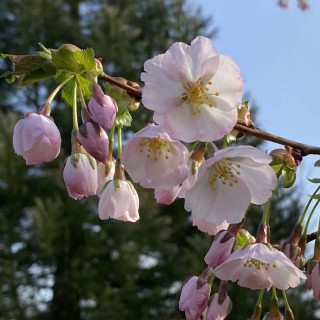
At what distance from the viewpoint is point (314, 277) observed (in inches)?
27.0

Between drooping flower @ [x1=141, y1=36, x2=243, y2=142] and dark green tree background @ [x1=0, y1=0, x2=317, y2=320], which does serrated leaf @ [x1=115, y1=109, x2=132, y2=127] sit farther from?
dark green tree background @ [x1=0, y1=0, x2=317, y2=320]

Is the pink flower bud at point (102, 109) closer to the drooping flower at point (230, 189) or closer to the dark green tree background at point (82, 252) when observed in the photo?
the drooping flower at point (230, 189)

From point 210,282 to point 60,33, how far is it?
8636 mm

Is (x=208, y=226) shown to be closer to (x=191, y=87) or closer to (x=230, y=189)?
(x=230, y=189)

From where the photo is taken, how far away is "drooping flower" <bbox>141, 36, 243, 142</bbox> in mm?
577

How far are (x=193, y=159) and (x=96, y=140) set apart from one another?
0.10m

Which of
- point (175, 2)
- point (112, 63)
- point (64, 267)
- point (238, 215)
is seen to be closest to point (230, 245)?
point (238, 215)

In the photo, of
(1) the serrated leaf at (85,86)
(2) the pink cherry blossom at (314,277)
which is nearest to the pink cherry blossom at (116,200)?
(1) the serrated leaf at (85,86)

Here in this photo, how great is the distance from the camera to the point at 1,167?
6723mm

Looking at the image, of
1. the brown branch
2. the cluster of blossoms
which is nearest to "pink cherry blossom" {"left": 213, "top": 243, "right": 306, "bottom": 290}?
the cluster of blossoms

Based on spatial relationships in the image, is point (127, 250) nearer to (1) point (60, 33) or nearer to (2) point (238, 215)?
(1) point (60, 33)

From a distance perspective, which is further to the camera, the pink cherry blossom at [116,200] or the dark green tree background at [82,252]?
the dark green tree background at [82,252]

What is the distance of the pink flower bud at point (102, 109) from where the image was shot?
0.59 meters

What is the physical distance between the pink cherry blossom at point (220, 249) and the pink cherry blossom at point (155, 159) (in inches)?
2.9
